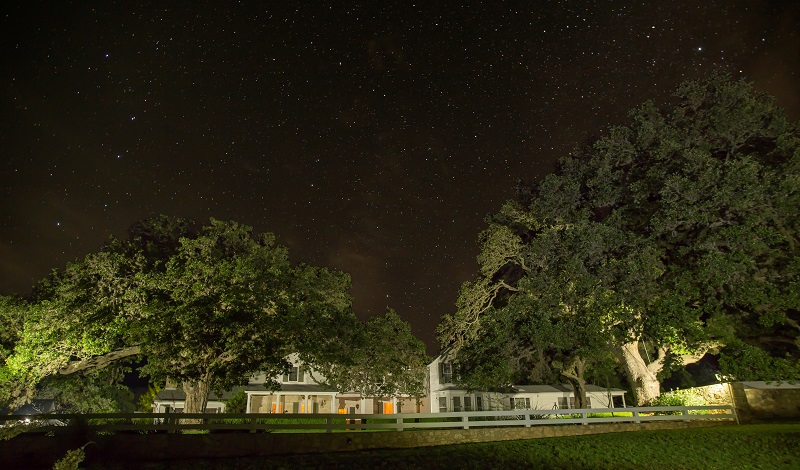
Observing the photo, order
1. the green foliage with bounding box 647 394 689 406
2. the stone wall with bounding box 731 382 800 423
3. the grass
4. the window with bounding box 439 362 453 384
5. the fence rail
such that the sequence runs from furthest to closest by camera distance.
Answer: the window with bounding box 439 362 453 384
the stone wall with bounding box 731 382 800 423
the green foliage with bounding box 647 394 689 406
the fence rail
the grass

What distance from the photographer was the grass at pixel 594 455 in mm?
13570

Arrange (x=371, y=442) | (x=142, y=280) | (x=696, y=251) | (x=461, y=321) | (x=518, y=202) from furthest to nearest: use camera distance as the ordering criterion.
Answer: (x=518, y=202), (x=461, y=321), (x=696, y=251), (x=142, y=280), (x=371, y=442)

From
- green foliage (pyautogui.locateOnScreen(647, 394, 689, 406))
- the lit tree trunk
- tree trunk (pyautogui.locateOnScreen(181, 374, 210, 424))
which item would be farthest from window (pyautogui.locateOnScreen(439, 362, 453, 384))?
tree trunk (pyautogui.locateOnScreen(181, 374, 210, 424))

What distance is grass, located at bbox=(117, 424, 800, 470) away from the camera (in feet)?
44.5

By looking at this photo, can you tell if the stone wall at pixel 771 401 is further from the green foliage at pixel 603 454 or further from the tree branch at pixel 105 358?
the tree branch at pixel 105 358

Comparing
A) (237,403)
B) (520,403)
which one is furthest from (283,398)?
(520,403)

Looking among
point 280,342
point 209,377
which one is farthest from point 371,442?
point 209,377

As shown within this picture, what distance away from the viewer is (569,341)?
23.9m

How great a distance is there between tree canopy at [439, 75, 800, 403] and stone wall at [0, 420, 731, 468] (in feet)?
25.0

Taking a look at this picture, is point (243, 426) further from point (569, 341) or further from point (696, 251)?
point (696, 251)

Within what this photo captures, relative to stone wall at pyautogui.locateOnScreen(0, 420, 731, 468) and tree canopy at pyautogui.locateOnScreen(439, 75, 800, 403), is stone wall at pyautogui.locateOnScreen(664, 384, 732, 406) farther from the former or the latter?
stone wall at pyautogui.locateOnScreen(0, 420, 731, 468)

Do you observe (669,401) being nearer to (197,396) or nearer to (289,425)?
(289,425)

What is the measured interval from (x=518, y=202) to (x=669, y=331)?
11044mm

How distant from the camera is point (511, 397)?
43062mm
